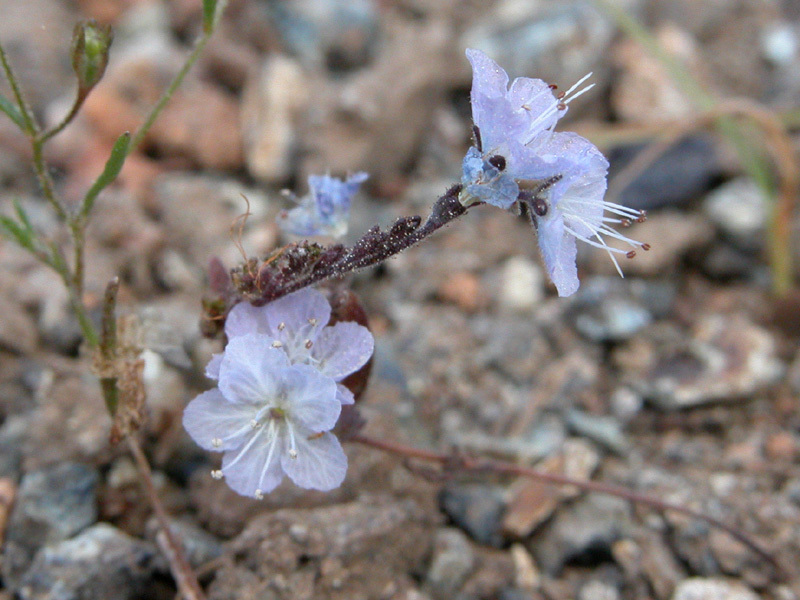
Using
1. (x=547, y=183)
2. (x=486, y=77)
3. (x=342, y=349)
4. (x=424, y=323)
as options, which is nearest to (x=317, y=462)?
(x=342, y=349)

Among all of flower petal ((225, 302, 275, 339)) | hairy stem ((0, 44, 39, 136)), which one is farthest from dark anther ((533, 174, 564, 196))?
hairy stem ((0, 44, 39, 136))

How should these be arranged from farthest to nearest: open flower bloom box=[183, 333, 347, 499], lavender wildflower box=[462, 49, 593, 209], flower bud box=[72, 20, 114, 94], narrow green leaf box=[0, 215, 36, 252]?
narrow green leaf box=[0, 215, 36, 252]
flower bud box=[72, 20, 114, 94]
open flower bloom box=[183, 333, 347, 499]
lavender wildflower box=[462, 49, 593, 209]

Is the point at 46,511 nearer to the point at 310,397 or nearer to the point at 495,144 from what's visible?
the point at 310,397

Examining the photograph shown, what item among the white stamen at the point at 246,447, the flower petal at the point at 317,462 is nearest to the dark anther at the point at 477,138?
the flower petal at the point at 317,462

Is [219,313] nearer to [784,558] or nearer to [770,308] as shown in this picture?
[784,558]

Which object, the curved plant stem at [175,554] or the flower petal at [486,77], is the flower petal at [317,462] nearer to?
the curved plant stem at [175,554]

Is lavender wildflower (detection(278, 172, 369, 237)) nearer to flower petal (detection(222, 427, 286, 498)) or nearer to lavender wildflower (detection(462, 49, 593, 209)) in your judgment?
lavender wildflower (detection(462, 49, 593, 209))
